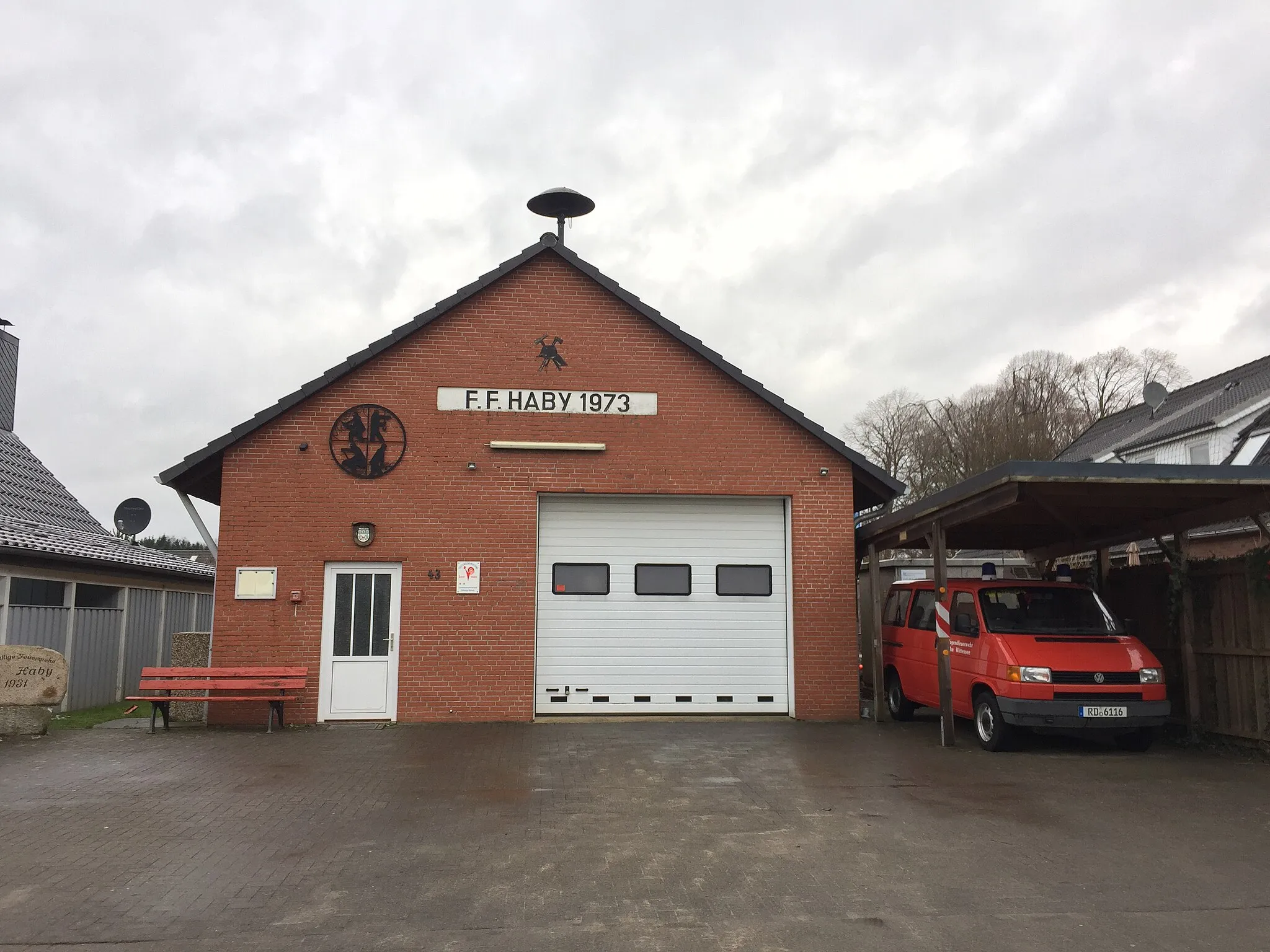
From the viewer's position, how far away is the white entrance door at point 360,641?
13078 millimetres

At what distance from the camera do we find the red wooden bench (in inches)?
487

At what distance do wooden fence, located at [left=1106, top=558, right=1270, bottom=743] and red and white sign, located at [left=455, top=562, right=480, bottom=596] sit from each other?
870cm

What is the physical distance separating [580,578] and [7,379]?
18.0 meters

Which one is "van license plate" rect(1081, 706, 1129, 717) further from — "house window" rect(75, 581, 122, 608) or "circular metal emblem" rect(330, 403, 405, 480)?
"house window" rect(75, 581, 122, 608)

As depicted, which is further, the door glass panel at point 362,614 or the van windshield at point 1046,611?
the door glass panel at point 362,614

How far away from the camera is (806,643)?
13.8 m

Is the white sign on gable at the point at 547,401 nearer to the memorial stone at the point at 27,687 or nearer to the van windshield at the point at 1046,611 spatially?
the van windshield at the point at 1046,611

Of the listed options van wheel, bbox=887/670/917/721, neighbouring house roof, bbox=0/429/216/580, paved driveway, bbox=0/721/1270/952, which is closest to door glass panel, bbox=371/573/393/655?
paved driveway, bbox=0/721/1270/952

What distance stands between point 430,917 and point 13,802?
16.8 feet

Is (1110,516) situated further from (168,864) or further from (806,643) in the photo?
(168,864)

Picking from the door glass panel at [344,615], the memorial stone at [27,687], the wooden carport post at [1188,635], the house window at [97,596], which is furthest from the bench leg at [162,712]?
the wooden carport post at [1188,635]

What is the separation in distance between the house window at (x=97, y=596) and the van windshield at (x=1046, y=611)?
1456 cm

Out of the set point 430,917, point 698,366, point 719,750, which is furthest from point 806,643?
point 430,917

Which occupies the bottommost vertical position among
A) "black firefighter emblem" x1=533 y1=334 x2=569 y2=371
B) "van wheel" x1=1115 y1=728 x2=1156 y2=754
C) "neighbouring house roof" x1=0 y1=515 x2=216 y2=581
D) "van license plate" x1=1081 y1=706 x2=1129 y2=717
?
"van wheel" x1=1115 y1=728 x2=1156 y2=754
